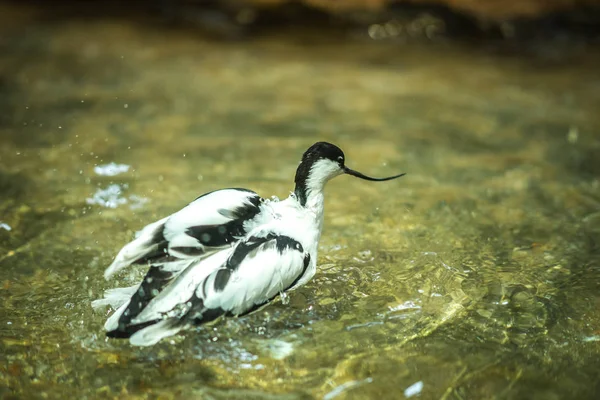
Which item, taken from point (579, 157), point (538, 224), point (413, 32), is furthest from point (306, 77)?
point (538, 224)

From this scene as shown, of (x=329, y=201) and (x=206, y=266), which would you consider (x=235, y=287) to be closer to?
(x=206, y=266)

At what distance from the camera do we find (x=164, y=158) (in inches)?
192

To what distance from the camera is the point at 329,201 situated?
14.4ft

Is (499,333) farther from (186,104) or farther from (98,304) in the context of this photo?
(186,104)

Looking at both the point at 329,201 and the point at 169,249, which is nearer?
the point at 169,249

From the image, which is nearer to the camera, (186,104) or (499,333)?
(499,333)

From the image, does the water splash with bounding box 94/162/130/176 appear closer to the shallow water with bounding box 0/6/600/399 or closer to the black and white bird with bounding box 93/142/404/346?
the shallow water with bounding box 0/6/600/399

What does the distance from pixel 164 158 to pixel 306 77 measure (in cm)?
237

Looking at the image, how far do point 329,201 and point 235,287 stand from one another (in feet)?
5.59

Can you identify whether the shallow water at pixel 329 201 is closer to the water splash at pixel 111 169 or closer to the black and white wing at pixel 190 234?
the water splash at pixel 111 169

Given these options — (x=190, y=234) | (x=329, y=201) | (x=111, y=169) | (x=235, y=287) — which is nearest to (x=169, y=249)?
(x=190, y=234)

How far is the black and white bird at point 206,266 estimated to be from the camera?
2762 millimetres

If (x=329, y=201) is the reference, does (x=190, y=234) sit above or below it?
above

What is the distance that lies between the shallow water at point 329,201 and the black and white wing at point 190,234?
0.38m
